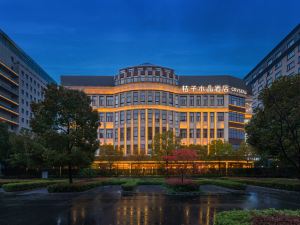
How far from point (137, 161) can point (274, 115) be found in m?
54.2

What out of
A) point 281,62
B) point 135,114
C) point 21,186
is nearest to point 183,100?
point 135,114

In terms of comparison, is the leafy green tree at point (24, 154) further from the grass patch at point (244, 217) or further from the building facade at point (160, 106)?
the grass patch at point (244, 217)

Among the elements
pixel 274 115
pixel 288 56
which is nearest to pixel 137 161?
pixel 274 115

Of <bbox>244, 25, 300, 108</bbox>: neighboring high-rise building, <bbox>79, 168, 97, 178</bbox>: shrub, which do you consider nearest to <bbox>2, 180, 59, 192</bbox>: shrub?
<bbox>79, 168, 97, 178</bbox>: shrub

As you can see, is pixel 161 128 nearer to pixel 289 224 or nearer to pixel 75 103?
pixel 75 103

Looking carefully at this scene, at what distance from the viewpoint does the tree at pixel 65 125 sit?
3002 centimetres

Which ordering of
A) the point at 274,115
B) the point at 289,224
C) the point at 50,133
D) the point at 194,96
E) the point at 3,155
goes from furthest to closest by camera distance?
the point at 194,96 → the point at 3,155 → the point at 50,133 → the point at 274,115 → the point at 289,224

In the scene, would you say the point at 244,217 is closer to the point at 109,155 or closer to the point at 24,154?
the point at 24,154

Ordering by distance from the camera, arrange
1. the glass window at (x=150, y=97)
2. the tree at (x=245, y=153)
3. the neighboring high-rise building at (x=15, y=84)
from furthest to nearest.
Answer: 1. the neighboring high-rise building at (x=15, y=84)
2. the glass window at (x=150, y=97)
3. the tree at (x=245, y=153)

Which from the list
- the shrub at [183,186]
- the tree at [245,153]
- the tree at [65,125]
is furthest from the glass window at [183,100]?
the shrub at [183,186]

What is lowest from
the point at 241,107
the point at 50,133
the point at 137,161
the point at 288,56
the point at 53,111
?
the point at 137,161

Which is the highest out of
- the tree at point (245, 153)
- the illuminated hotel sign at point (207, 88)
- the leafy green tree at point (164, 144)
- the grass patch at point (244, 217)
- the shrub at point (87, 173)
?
the illuminated hotel sign at point (207, 88)

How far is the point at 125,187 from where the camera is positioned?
31375mm

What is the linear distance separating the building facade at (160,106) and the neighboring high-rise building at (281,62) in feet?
36.9
